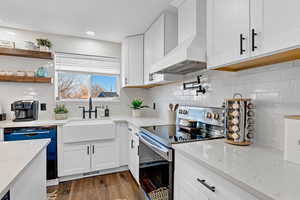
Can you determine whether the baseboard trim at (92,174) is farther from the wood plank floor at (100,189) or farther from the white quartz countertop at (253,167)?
the white quartz countertop at (253,167)

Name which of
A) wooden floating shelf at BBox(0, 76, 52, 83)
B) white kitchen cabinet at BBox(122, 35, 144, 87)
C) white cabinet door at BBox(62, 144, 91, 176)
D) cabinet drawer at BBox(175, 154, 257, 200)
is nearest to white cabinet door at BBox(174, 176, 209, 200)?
cabinet drawer at BBox(175, 154, 257, 200)

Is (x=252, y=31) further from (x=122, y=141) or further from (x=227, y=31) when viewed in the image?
(x=122, y=141)

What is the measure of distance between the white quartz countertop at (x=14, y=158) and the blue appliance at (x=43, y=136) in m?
1.00

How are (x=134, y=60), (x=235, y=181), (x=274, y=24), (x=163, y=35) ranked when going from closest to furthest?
(x=235, y=181) < (x=274, y=24) < (x=163, y=35) < (x=134, y=60)

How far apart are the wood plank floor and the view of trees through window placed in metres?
1.51

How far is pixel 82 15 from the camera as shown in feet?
6.74

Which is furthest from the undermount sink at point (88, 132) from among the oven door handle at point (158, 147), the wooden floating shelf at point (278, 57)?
the wooden floating shelf at point (278, 57)

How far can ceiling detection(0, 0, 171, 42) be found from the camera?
1.82 m

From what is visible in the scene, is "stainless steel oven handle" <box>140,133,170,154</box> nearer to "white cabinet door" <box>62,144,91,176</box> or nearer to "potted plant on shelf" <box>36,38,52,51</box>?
"white cabinet door" <box>62,144,91,176</box>

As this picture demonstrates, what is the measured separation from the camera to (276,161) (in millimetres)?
824

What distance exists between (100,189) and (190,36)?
222 centimetres

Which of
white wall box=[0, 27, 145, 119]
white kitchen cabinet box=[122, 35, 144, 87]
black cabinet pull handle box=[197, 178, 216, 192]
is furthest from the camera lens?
white kitchen cabinet box=[122, 35, 144, 87]

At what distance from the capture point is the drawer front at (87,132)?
2.18 meters

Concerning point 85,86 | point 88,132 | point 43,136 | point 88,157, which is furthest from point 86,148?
point 85,86
